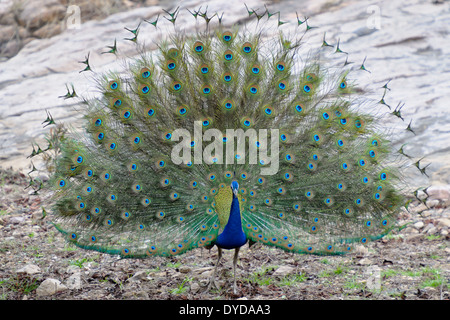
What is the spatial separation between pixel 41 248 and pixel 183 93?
2.61 metres

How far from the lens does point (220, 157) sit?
4562 mm

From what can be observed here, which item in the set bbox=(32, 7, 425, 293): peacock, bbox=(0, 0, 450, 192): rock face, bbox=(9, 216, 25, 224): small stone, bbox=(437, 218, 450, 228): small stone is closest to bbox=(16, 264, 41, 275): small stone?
bbox=(32, 7, 425, 293): peacock

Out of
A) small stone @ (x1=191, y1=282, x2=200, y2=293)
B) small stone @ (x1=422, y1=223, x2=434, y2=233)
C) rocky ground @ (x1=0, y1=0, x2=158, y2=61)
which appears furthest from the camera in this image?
rocky ground @ (x1=0, y1=0, x2=158, y2=61)

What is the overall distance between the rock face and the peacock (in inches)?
112

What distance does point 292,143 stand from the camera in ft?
15.3

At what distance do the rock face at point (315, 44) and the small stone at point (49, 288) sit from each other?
13.1 ft

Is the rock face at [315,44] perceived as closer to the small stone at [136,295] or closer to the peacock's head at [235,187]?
the peacock's head at [235,187]

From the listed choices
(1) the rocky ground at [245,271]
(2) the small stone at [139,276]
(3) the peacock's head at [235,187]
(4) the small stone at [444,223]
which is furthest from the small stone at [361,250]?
(2) the small stone at [139,276]

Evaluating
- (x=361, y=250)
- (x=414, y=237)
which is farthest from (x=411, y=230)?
(x=361, y=250)

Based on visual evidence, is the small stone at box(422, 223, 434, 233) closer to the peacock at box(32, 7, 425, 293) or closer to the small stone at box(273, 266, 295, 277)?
the peacock at box(32, 7, 425, 293)

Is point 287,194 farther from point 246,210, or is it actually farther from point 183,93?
point 183,93

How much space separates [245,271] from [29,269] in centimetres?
206

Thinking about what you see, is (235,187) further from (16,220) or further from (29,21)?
(29,21)

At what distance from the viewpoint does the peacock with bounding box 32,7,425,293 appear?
4.55m
